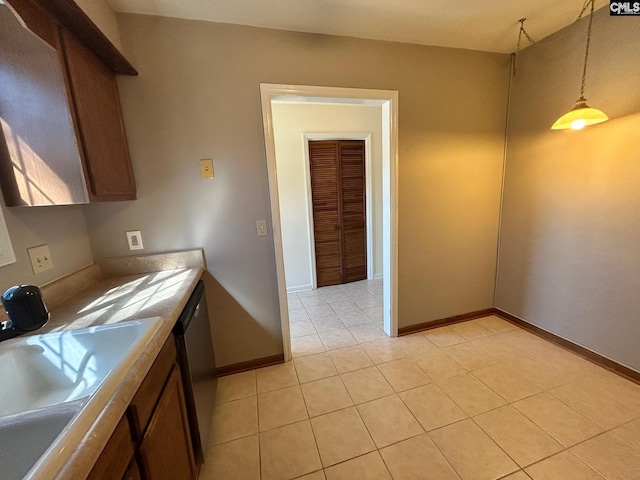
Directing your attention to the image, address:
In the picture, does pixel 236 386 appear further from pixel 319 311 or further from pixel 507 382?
pixel 507 382

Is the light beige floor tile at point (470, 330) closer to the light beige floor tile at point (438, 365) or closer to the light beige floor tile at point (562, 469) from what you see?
the light beige floor tile at point (438, 365)

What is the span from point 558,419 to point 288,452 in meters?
1.56

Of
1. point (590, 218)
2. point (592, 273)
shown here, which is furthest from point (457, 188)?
point (592, 273)

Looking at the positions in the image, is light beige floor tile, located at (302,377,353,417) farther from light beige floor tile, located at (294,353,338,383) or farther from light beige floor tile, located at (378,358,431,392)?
light beige floor tile, located at (378,358,431,392)

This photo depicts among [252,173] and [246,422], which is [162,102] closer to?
[252,173]

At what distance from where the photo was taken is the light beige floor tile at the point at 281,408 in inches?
62.9

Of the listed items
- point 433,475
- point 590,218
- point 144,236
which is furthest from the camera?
point 590,218

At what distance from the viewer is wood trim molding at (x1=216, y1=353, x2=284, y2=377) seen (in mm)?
2025

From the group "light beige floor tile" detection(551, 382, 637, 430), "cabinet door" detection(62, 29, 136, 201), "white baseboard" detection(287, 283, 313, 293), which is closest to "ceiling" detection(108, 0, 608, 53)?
"cabinet door" detection(62, 29, 136, 201)

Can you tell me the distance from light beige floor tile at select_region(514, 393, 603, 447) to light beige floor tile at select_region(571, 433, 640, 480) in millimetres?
34

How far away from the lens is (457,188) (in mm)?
2334

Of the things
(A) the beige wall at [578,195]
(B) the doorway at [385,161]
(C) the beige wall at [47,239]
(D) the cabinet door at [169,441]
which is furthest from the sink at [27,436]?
(A) the beige wall at [578,195]

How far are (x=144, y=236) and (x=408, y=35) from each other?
234cm

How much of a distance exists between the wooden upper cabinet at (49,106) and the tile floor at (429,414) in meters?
1.55
